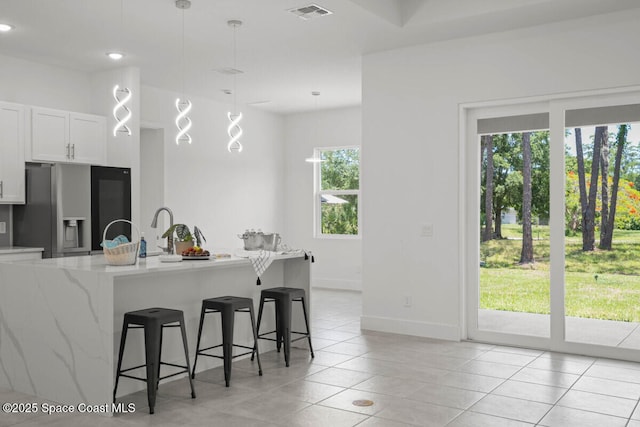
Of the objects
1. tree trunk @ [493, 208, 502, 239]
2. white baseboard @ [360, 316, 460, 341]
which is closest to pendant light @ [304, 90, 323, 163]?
white baseboard @ [360, 316, 460, 341]

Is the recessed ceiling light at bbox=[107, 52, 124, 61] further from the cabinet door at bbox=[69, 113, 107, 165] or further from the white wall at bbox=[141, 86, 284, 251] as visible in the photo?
the white wall at bbox=[141, 86, 284, 251]

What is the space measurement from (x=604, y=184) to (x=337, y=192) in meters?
4.81

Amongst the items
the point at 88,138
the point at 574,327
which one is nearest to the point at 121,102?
the point at 88,138

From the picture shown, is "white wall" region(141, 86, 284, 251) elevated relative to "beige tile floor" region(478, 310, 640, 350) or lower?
elevated

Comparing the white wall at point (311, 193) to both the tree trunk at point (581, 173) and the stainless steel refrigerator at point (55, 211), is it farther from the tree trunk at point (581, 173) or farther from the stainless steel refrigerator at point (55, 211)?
the tree trunk at point (581, 173)

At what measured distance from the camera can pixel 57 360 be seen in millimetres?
3762

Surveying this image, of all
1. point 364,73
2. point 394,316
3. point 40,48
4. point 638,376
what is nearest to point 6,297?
point 40,48

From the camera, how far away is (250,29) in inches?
202

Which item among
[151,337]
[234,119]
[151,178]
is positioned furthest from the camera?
[151,178]

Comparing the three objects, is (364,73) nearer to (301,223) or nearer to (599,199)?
(599,199)

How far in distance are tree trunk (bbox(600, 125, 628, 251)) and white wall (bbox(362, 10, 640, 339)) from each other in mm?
481

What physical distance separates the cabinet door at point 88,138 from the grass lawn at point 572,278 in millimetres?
4148

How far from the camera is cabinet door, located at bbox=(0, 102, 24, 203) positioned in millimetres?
5543

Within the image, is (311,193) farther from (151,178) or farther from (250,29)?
(250,29)
